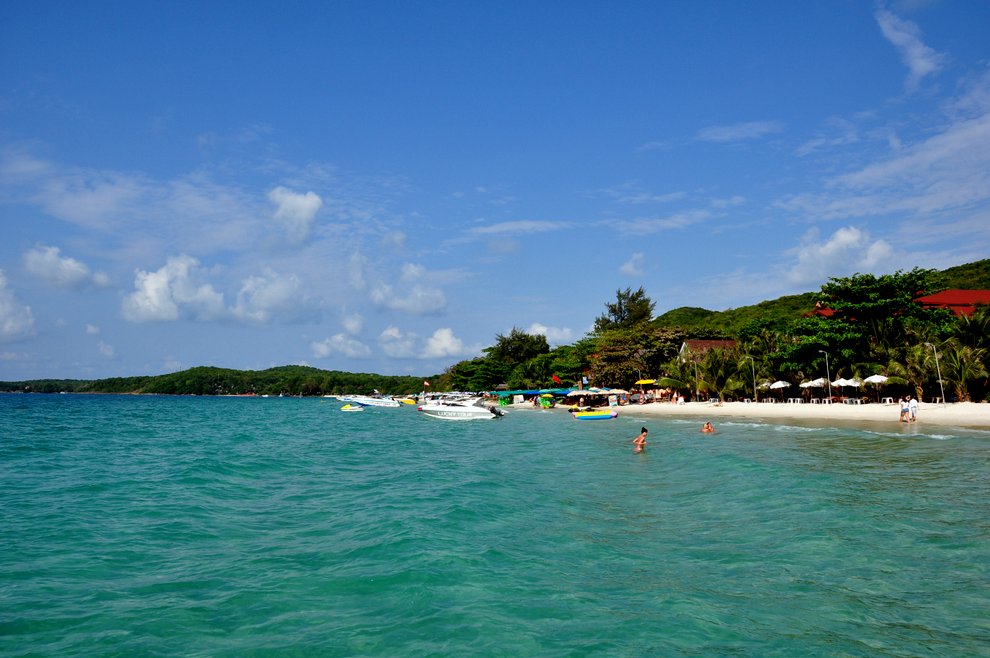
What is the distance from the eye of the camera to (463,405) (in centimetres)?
5272

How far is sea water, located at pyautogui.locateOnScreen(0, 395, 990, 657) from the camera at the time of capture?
21.8ft

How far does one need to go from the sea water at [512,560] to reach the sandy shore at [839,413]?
1256cm

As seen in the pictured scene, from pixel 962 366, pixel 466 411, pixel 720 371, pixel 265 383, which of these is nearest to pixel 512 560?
pixel 962 366

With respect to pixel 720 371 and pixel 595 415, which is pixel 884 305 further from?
pixel 595 415

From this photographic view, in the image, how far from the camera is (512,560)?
9602 mm

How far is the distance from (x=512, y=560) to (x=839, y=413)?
33737mm

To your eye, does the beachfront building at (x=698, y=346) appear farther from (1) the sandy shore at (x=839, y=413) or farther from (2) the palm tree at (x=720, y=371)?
(1) the sandy shore at (x=839, y=413)

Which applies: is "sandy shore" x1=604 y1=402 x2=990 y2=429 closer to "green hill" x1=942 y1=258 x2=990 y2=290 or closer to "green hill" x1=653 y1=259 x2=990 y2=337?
"green hill" x1=653 y1=259 x2=990 y2=337

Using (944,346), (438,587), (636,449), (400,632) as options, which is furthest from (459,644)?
(944,346)

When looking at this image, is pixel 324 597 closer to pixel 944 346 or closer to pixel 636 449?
pixel 636 449

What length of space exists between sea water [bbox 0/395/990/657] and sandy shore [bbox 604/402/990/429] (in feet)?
41.2

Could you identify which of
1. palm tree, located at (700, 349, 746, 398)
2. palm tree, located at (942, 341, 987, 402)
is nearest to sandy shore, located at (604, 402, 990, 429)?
palm tree, located at (942, 341, 987, 402)

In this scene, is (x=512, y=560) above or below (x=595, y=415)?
below

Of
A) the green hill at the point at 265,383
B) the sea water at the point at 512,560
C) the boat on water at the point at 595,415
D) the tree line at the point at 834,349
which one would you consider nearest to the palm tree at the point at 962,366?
the tree line at the point at 834,349
